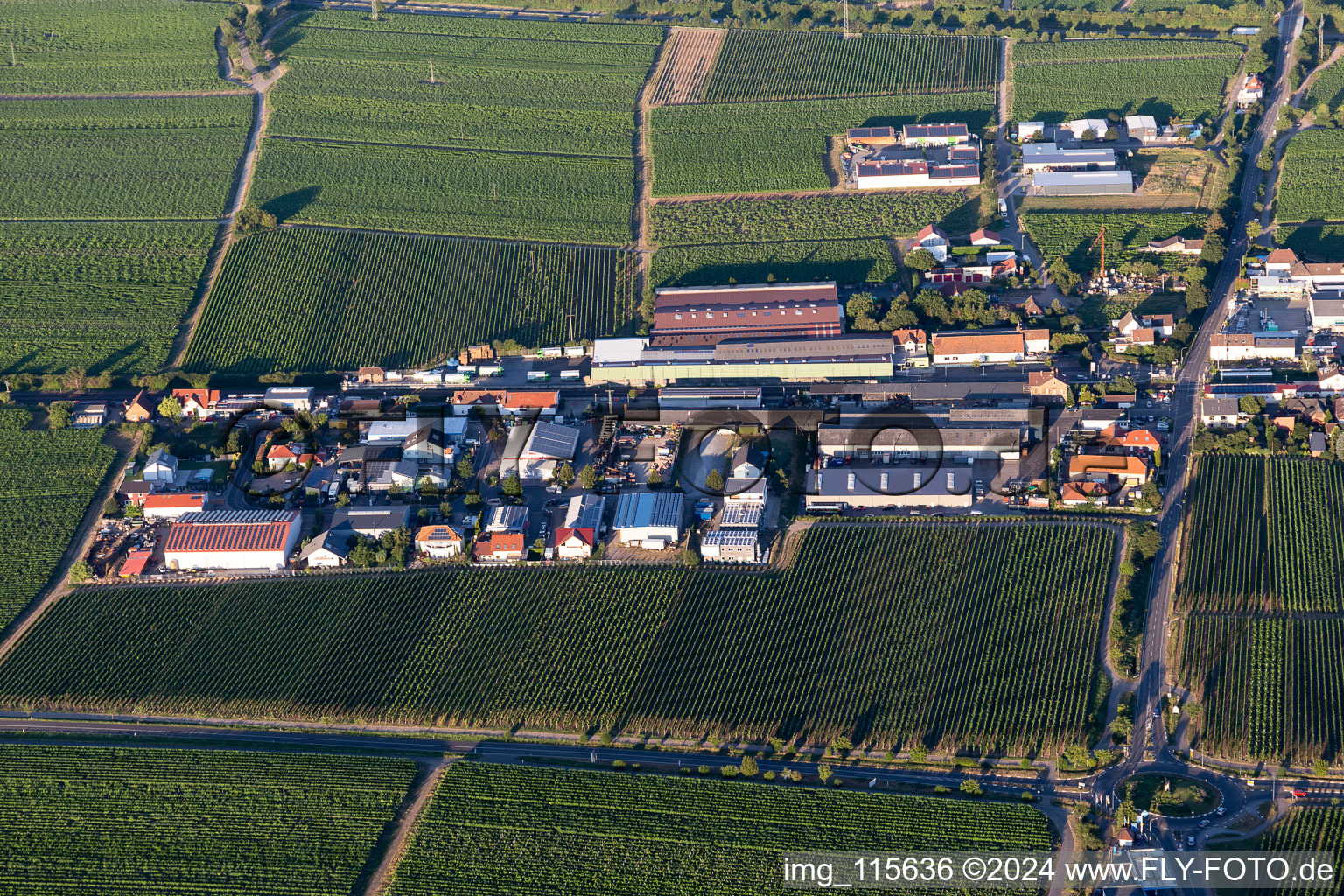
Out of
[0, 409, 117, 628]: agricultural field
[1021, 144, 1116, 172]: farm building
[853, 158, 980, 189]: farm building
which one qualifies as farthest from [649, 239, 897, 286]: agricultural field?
[0, 409, 117, 628]: agricultural field

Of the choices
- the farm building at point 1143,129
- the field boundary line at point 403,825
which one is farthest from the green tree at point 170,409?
the farm building at point 1143,129

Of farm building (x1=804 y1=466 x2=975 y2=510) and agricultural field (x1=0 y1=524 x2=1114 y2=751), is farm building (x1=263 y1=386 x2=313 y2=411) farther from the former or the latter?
farm building (x1=804 y1=466 x2=975 y2=510)

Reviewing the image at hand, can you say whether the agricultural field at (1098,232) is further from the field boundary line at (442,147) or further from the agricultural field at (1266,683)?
the agricultural field at (1266,683)

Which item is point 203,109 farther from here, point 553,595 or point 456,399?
point 553,595

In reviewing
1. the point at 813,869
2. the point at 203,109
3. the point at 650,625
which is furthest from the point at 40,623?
the point at 203,109

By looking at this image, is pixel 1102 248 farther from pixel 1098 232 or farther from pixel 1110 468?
pixel 1110 468

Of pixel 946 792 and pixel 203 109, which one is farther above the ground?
pixel 203 109
